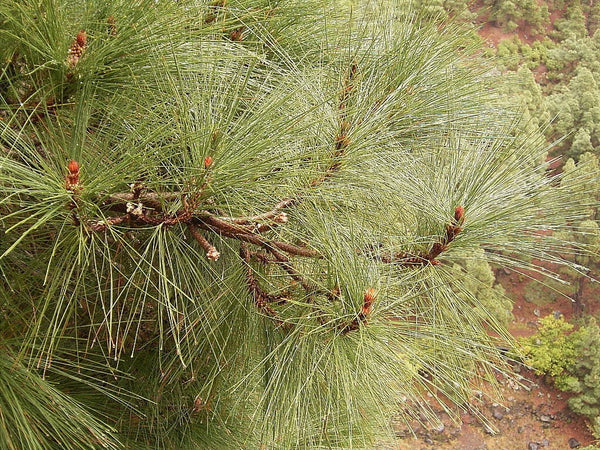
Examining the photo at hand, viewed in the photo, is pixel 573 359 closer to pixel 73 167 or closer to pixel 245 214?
pixel 245 214

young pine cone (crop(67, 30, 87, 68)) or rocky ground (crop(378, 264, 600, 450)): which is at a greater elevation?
young pine cone (crop(67, 30, 87, 68))

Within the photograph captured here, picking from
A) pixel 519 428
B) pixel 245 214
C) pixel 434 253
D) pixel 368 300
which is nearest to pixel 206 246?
pixel 245 214

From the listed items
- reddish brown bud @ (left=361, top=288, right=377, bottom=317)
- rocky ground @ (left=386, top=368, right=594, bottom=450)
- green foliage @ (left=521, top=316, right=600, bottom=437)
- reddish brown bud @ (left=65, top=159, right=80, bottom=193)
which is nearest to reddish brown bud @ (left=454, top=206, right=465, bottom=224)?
reddish brown bud @ (left=361, top=288, right=377, bottom=317)

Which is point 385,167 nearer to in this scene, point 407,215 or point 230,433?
point 407,215

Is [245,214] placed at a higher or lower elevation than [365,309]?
higher

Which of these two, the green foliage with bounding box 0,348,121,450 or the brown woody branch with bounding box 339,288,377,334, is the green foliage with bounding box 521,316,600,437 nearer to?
the brown woody branch with bounding box 339,288,377,334

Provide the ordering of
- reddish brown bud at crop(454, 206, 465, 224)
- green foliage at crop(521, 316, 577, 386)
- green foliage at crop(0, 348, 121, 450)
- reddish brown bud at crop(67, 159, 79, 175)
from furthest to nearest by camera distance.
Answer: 1. green foliage at crop(521, 316, 577, 386)
2. reddish brown bud at crop(454, 206, 465, 224)
3. green foliage at crop(0, 348, 121, 450)
4. reddish brown bud at crop(67, 159, 79, 175)

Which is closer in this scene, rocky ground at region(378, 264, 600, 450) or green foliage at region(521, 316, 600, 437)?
rocky ground at region(378, 264, 600, 450)

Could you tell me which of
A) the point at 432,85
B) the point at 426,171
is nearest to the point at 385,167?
the point at 426,171
